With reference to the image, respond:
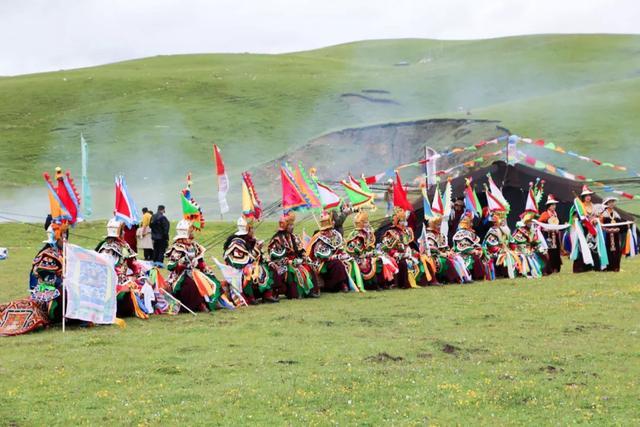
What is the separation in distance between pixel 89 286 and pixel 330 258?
5.89 metres

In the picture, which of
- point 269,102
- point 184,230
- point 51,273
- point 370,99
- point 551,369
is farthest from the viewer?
point 269,102

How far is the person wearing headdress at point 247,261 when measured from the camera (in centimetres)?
1642

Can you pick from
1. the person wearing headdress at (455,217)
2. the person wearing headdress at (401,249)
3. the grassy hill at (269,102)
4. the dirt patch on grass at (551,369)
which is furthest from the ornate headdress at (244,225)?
the grassy hill at (269,102)

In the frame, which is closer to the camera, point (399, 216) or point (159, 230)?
point (399, 216)

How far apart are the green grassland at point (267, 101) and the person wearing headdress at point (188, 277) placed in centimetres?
3025

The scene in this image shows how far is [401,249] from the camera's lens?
63.4ft

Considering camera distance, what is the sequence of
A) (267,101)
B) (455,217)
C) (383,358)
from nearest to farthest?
1. (383,358)
2. (455,217)
3. (267,101)

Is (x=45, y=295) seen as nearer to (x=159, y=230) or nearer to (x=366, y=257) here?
(x=366, y=257)

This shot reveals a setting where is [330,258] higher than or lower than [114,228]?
lower

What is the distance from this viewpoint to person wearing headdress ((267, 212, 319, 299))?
17078 mm

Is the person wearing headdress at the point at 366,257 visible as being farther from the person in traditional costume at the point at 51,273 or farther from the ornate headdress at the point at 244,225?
the person in traditional costume at the point at 51,273

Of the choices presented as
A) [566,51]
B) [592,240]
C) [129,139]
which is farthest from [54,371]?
[566,51]

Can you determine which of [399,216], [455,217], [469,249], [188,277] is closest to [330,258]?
[399,216]

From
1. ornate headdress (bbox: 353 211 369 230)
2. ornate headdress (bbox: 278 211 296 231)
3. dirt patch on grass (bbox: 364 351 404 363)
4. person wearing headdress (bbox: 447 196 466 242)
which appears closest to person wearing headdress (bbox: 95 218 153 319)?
ornate headdress (bbox: 278 211 296 231)
